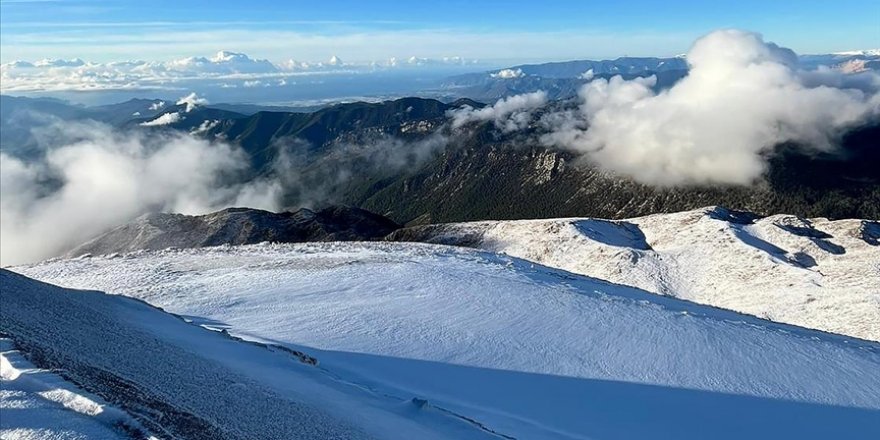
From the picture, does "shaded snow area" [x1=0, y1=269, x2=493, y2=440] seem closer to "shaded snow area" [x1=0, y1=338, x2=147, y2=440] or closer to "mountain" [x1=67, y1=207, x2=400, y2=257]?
"shaded snow area" [x1=0, y1=338, x2=147, y2=440]

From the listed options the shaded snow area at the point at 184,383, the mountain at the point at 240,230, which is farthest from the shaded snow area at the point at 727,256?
the shaded snow area at the point at 184,383

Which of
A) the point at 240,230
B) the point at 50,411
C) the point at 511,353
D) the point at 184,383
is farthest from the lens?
the point at 240,230

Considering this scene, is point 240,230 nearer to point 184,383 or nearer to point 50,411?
point 184,383

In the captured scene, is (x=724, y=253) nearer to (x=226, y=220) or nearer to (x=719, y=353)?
(x=719, y=353)

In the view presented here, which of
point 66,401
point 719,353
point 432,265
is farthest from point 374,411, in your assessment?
point 432,265

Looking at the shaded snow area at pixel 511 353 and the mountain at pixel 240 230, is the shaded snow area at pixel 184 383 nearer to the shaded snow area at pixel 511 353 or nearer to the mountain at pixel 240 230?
the shaded snow area at pixel 511 353

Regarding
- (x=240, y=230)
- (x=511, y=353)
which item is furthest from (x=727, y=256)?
(x=240, y=230)

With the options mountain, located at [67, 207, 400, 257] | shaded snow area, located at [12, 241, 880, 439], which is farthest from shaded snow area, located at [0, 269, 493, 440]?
mountain, located at [67, 207, 400, 257]
